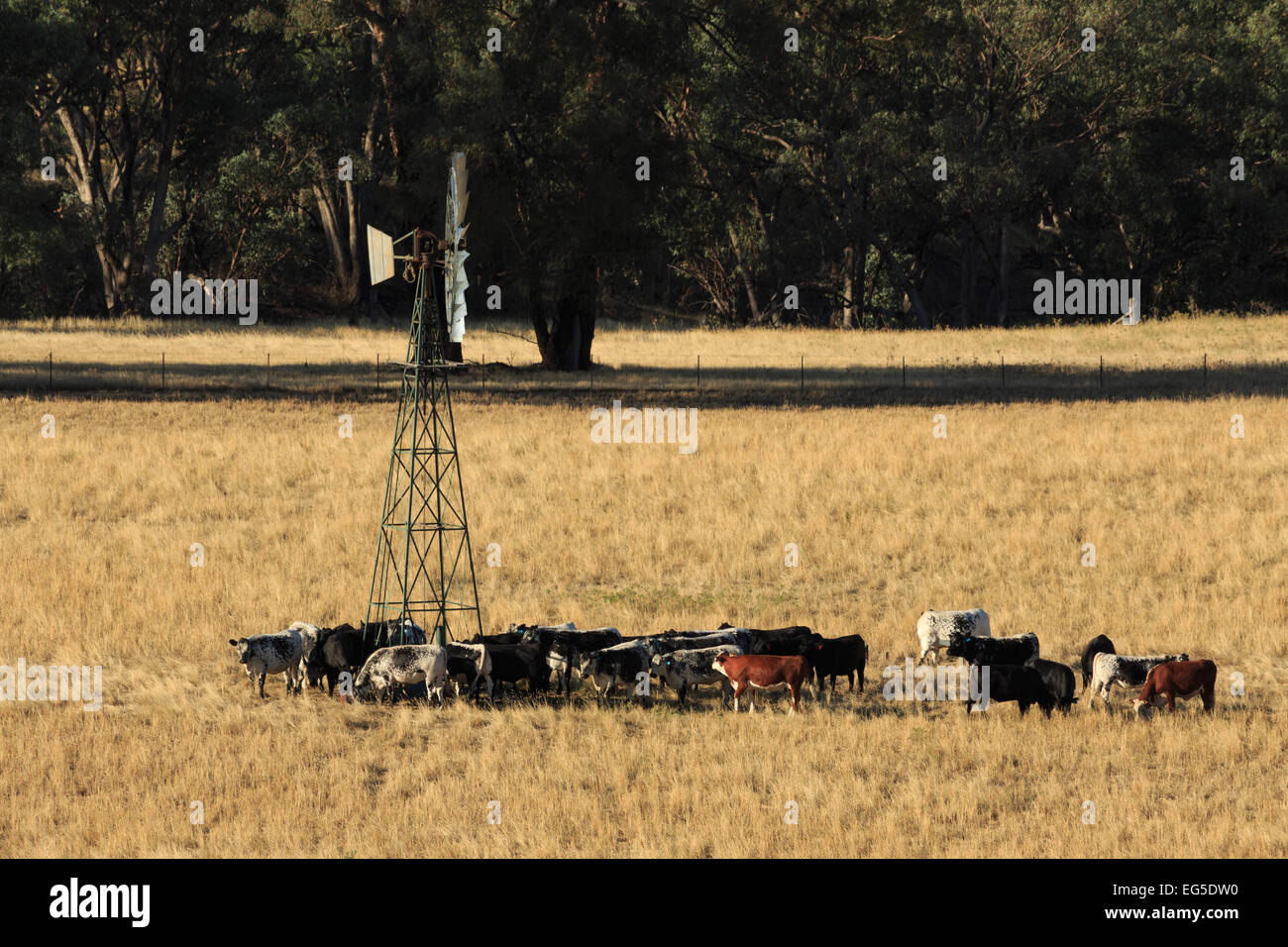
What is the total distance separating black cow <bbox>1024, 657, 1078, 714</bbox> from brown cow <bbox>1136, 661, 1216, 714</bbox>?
0.77 metres

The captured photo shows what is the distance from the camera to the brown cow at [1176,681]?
16.9m

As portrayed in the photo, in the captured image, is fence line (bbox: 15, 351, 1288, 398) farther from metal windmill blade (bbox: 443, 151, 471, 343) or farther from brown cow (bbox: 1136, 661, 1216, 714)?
brown cow (bbox: 1136, 661, 1216, 714)

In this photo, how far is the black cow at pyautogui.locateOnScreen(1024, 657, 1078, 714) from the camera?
664 inches

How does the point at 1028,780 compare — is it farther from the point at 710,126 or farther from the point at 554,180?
the point at 710,126

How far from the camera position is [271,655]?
17797 mm

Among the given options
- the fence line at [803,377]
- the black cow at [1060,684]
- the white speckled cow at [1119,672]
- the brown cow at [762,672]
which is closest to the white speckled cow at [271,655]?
the brown cow at [762,672]

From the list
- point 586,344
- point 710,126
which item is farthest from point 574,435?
point 710,126

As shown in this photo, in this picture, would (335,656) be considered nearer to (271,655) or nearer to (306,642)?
(306,642)

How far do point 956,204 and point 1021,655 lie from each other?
69.6m

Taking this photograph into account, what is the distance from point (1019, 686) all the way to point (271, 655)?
28.8ft

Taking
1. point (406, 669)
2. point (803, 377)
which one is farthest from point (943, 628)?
point (803, 377)

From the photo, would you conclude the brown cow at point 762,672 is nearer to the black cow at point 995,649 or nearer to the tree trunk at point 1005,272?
the black cow at point 995,649

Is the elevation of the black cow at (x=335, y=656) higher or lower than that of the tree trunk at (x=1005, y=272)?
lower

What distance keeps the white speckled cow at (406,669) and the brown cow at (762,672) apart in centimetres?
327
